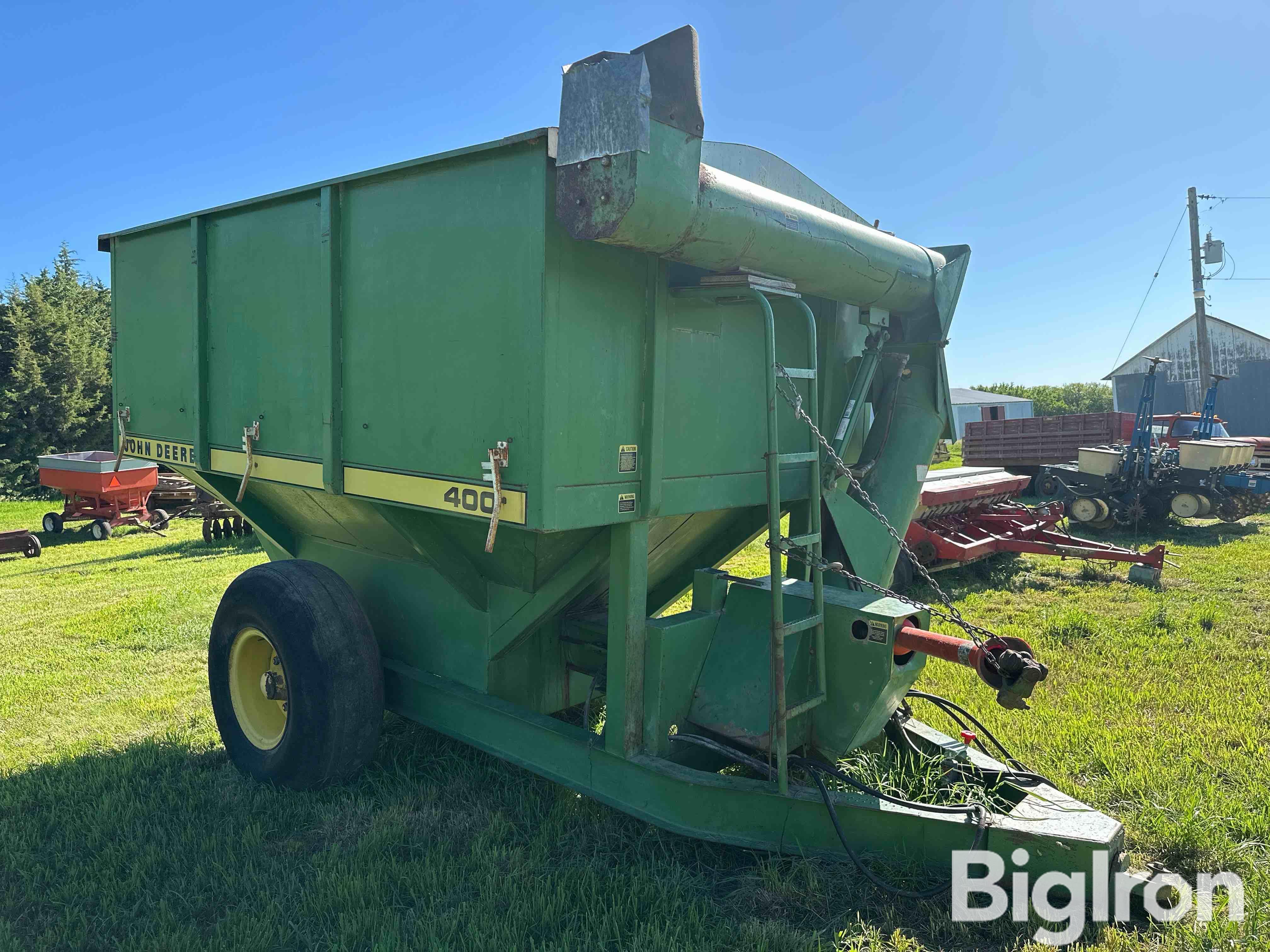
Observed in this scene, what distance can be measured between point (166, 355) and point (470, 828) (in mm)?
3097

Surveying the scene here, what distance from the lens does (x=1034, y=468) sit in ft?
63.1

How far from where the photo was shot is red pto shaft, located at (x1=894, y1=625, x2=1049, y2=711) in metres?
2.92

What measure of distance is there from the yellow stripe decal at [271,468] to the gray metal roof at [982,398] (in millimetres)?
39016

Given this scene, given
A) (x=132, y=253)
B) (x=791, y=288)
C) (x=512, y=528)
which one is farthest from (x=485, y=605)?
(x=132, y=253)

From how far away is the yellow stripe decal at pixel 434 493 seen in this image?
9.98 feet

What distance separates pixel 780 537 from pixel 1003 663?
88 cm

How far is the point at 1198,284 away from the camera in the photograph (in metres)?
21.9

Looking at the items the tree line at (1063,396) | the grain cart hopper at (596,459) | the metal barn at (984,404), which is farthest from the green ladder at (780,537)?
the tree line at (1063,396)

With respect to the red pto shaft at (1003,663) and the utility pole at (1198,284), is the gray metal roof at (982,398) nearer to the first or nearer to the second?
the utility pole at (1198,284)

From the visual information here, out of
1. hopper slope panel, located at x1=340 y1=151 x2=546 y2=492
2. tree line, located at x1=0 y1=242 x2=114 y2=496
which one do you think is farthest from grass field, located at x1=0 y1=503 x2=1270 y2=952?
tree line, located at x1=0 y1=242 x2=114 y2=496

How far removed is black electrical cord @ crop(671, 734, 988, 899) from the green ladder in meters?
0.10

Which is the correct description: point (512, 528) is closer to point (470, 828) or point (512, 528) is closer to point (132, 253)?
point (470, 828)

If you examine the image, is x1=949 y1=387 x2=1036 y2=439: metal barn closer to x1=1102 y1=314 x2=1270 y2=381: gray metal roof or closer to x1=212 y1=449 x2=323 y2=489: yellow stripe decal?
x1=1102 y1=314 x2=1270 y2=381: gray metal roof

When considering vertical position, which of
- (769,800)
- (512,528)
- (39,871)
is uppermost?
(512,528)
